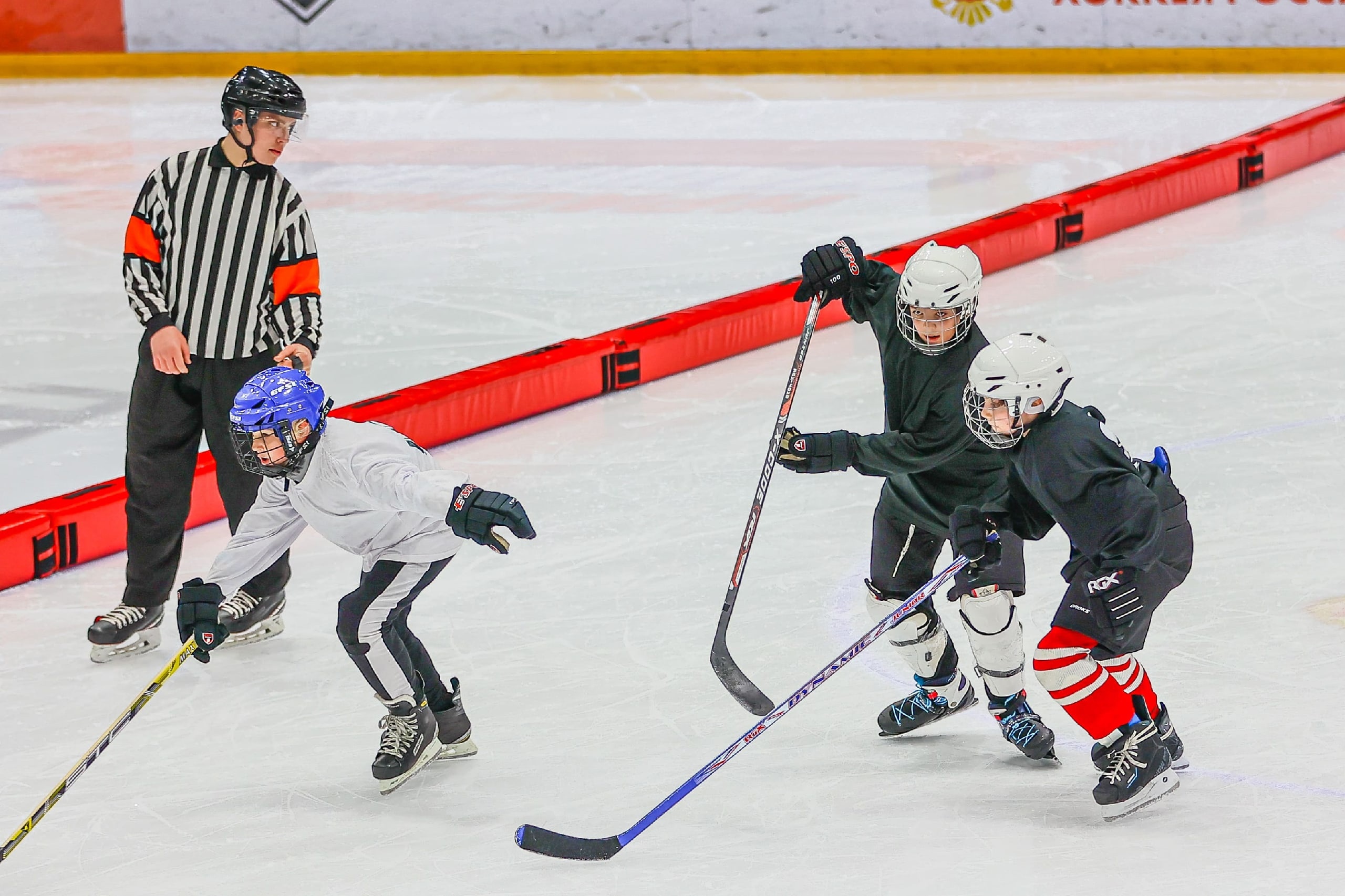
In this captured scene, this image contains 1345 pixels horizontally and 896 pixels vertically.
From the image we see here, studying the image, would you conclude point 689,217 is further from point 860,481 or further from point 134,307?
point 134,307

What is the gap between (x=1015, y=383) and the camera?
2.79 metres

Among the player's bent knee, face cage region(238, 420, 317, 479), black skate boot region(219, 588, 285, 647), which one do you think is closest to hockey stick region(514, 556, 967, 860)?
the player's bent knee

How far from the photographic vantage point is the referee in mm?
3660

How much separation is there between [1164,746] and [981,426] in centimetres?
69

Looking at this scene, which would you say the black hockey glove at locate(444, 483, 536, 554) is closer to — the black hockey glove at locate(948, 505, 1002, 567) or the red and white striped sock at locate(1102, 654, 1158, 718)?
the black hockey glove at locate(948, 505, 1002, 567)

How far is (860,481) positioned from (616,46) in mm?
6946

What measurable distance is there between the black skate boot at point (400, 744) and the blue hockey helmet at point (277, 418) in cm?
52

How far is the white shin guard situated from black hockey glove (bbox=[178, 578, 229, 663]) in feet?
3.97

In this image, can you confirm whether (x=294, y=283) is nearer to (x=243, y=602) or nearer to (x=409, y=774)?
(x=243, y=602)

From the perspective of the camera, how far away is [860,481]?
192 inches

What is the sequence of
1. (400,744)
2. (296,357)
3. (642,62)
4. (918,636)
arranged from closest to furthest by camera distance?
1. (400,744)
2. (918,636)
3. (296,357)
4. (642,62)

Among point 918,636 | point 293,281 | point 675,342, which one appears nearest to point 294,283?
point 293,281

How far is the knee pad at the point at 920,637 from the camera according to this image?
11.0ft

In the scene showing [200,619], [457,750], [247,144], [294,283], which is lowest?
[457,750]
